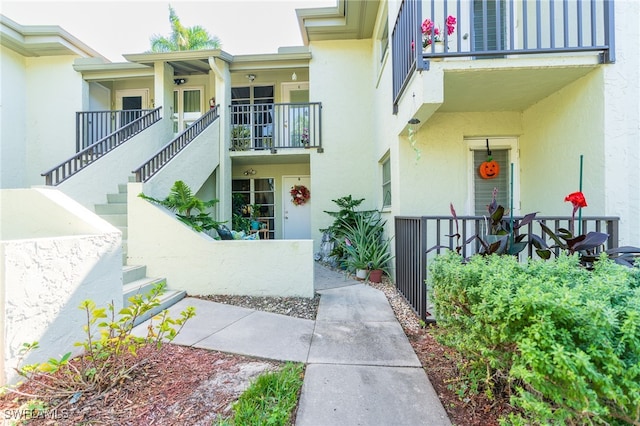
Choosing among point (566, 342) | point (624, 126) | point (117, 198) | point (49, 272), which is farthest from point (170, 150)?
point (624, 126)

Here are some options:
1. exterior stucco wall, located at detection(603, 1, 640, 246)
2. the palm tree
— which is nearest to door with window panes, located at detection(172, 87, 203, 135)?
the palm tree

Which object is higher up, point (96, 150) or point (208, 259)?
point (96, 150)

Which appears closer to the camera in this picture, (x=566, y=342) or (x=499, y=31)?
(x=566, y=342)

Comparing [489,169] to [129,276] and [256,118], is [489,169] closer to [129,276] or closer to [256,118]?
[129,276]

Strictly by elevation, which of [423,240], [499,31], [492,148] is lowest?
[423,240]

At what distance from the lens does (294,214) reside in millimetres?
9320

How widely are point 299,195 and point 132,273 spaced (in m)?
5.62

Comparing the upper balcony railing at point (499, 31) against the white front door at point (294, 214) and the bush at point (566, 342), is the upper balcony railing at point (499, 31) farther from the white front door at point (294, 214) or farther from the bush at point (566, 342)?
the white front door at point (294, 214)

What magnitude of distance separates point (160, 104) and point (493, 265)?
28.7 feet

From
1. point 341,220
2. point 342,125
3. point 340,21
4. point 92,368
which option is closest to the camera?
point 92,368

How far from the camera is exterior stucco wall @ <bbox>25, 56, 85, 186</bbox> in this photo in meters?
8.48

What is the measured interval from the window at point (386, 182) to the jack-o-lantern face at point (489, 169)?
187 cm

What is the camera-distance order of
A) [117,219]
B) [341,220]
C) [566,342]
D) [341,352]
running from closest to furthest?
[566,342]
[341,352]
[117,219]
[341,220]

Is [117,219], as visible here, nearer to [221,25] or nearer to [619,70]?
[619,70]
